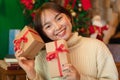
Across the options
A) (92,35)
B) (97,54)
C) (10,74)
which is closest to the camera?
(97,54)

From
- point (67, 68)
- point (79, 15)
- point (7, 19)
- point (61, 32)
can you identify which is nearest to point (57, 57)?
point (67, 68)

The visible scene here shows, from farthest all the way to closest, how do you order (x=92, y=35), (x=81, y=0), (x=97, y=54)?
1. (x=92, y=35)
2. (x=81, y=0)
3. (x=97, y=54)

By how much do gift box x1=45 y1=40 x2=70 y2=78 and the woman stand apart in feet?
0.45

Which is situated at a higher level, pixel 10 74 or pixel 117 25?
pixel 117 25

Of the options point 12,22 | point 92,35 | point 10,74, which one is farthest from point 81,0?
point 10,74

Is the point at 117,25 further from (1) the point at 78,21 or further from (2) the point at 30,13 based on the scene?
(2) the point at 30,13

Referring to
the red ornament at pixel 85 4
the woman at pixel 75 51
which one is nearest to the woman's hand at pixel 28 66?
the woman at pixel 75 51

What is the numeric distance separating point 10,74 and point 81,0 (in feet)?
3.06

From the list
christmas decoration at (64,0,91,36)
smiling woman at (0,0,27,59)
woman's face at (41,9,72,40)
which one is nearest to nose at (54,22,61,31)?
woman's face at (41,9,72,40)

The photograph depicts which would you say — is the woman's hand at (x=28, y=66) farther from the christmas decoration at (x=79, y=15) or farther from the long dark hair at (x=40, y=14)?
the christmas decoration at (x=79, y=15)

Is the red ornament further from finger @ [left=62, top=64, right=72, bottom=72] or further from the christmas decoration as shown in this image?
finger @ [left=62, top=64, right=72, bottom=72]

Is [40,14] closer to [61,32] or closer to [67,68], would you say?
[61,32]

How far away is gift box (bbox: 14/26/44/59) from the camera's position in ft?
4.46

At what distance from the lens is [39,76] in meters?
1.51
